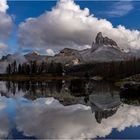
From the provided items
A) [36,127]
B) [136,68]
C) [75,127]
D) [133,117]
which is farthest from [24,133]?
[136,68]

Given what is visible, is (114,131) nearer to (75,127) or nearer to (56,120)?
(75,127)

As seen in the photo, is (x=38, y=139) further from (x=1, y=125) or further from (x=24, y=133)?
(x=1, y=125)

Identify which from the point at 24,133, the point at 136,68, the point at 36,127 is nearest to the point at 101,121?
the point at 36,127

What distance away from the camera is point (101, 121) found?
27.0m

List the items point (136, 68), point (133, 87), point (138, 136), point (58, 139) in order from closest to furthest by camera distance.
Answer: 1. point (58, 139)
2. point (138, 136)
3. point (133, 87)
4. point (136, 68)

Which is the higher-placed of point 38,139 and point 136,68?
point 136,68

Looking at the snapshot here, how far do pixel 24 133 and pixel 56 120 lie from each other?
5.94 m

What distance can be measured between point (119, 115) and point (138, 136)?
9.53m

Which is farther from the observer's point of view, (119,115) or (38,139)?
(119,115)

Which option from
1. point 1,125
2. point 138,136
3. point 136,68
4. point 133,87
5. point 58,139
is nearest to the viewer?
point 58,139

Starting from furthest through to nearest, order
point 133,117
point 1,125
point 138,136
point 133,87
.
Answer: point 133,87
point 133,117
point 1,125
point 138,136

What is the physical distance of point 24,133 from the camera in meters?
22.2

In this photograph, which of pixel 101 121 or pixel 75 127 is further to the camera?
pixel 101 121

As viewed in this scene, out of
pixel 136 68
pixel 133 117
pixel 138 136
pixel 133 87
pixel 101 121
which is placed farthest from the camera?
pixel 136 68
